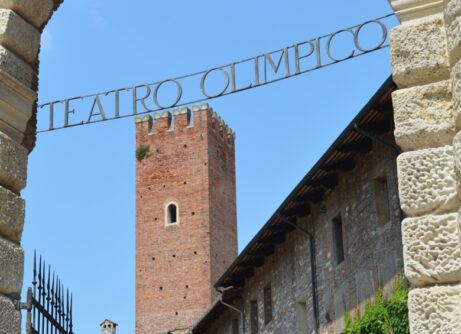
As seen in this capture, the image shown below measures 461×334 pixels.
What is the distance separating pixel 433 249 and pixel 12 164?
3.05m

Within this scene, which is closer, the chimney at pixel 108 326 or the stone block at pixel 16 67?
the stone block at pixel 16 67

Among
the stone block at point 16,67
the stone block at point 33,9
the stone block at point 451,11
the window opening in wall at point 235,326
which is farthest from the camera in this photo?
the window opening in wall at point 235,326

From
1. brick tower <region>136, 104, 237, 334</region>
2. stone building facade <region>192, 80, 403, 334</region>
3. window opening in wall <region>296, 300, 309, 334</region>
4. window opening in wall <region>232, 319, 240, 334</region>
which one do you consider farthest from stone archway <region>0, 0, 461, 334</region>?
brick tower <region>136, 104, 237, 334</region>

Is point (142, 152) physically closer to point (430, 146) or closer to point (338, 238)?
point (338, 238)

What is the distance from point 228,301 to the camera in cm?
2592

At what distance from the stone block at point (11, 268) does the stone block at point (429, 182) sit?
2.72m

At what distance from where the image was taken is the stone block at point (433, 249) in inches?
206

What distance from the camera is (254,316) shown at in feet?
79.9

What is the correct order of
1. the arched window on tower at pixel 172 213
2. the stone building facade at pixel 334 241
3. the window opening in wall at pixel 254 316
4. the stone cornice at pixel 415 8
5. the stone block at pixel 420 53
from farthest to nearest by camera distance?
A: the arched window on tower at pixel 172 213 < the window opening in wall at pixel 254 316 < the stone building facade at pixel 334 241 < the stone cornice at pixel 415 8 < the stone block at pixel 420 53

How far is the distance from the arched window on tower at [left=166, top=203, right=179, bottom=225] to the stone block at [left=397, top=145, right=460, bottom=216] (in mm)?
45202

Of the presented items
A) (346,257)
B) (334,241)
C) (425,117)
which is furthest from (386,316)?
(425,117)

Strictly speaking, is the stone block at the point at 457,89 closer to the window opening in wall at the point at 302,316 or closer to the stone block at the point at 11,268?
the stone block at the point at 11,268

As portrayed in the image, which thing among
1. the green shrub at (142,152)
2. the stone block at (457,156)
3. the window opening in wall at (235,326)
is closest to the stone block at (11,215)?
the stone block at (457,156)

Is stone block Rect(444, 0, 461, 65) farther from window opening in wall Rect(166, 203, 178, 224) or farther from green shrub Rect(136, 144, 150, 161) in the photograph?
green shrub Rect(136, 144, 150, 161)
